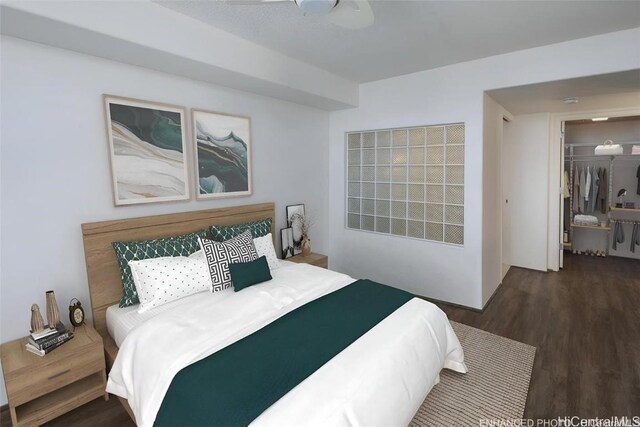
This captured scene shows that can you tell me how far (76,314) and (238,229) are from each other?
1.34 metres

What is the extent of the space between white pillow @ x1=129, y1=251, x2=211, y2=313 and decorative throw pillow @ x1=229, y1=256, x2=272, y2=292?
0.19 metres

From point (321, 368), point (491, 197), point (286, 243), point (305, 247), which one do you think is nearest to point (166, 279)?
point (321, 368)

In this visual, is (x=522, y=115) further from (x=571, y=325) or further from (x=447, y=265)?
(x=571, y=325)

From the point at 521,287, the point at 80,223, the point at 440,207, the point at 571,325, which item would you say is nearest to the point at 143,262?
the point at 80,223

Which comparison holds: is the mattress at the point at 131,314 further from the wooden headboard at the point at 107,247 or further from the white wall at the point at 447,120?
the white wall at the point at 447,120

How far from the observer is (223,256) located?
2.57 metres

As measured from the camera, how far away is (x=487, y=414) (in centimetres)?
206

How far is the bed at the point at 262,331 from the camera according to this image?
145 cm

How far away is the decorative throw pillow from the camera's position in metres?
2.50

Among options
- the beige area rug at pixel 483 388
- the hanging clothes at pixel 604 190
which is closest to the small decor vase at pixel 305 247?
the beige area rug at pixel 483 388

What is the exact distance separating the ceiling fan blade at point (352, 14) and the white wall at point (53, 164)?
166 cm

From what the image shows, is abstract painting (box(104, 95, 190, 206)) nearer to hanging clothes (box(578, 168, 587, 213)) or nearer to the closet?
the closet

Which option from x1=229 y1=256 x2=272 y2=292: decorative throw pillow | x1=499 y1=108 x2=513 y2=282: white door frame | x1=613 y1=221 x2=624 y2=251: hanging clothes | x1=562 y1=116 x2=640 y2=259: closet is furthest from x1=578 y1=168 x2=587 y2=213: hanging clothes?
x1=229 y1=256 x2=272 y2=292: decorative throw pillow

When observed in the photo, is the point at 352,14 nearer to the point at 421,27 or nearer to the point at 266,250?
the point at 421,27
